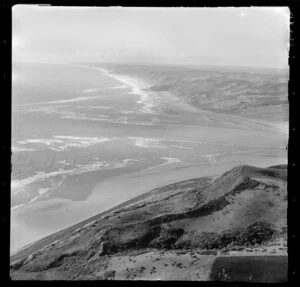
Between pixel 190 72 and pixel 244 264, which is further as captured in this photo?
pixel 190 72

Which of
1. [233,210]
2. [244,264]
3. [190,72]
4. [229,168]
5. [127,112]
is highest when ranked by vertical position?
[190,72]

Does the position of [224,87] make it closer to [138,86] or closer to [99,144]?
[138,86]

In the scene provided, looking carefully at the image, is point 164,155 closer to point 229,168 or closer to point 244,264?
point 229,168

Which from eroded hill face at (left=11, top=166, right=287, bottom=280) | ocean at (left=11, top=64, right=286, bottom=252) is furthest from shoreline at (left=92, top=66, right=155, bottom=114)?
eroded hill face at (left=11, top=166, right=287, bottom=280)

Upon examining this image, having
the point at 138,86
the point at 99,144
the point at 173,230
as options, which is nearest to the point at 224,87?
the point at 138,86

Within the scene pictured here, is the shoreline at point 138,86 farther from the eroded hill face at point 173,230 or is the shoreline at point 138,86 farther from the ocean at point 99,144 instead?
the eroded hill face at point 173,230

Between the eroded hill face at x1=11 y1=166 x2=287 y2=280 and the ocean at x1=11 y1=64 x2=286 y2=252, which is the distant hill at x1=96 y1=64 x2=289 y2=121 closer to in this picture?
the ocean at x1=11 y1=64 x2=286 y2=252
